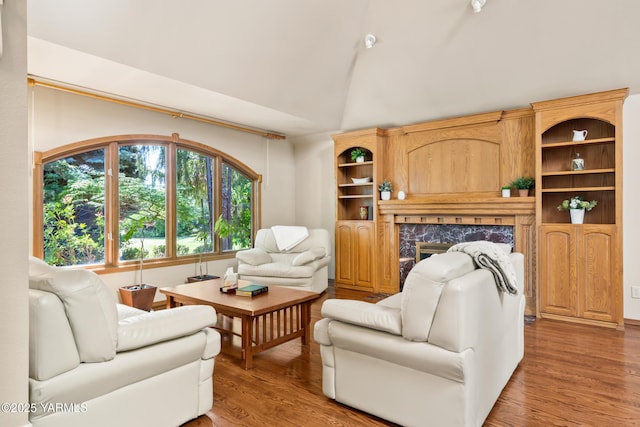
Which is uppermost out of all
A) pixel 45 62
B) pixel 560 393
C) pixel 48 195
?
pixel 45 62

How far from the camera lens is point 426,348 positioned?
6.11ft

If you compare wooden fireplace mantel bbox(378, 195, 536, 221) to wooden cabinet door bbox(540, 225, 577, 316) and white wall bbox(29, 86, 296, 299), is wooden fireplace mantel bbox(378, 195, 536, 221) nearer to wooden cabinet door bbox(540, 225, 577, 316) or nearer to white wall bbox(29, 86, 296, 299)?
wooden cabinet door bbox(540, 225, 577, 316)

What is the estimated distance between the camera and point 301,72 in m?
4.25

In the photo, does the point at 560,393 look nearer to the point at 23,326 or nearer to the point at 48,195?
the point at 23,326

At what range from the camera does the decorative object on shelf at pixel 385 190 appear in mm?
5348

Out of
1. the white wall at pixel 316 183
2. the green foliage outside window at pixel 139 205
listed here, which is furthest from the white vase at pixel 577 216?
the green foliage outside window at pixel 139 205

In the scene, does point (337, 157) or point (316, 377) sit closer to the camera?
point (316, 377)

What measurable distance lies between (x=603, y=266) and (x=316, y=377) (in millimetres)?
3113

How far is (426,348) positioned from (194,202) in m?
4.22

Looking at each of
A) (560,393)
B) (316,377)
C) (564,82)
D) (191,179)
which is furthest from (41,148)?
(564,82)

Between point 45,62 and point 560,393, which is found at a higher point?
point 45,62

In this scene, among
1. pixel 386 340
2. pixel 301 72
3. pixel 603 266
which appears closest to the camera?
pixel 386 340

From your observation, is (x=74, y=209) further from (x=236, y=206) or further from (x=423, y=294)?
(x=423, y=294)

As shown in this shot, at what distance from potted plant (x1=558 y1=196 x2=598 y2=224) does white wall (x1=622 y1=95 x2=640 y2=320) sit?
309 millimetres
